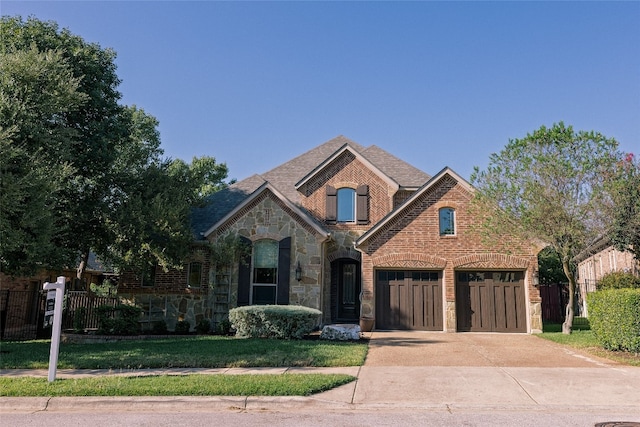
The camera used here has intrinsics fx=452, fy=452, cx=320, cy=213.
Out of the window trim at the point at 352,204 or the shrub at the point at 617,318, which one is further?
the window trim at the point at 352,204

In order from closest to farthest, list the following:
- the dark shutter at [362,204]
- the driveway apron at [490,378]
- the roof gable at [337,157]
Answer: the driveway apron at [490,378] < the dark shutter at [362,204] < the roof gable at [337,157]

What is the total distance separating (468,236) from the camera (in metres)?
17.3

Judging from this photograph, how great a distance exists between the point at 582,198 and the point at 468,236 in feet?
14.0

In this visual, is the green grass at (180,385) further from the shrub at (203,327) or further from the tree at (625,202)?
the tree at (625,202)

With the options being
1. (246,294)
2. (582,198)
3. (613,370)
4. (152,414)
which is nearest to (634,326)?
(613,370)

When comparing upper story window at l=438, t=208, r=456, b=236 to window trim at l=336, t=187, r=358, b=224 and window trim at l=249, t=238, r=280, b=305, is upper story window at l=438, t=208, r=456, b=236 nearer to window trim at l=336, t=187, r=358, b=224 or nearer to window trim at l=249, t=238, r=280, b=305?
window trim at l=336, t=187, r=358, b=224

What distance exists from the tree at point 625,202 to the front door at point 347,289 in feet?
31.8

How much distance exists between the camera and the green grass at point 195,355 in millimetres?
10055

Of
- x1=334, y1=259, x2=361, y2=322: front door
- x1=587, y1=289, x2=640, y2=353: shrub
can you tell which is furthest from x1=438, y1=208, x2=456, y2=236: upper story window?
x1=587, y1=289, x2=640, y2=353: shrub

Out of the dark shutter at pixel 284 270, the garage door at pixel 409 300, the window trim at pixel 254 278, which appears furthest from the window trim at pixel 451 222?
the window trim at pixel 254 278

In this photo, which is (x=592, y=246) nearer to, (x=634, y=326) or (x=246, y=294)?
(x=634, y=326)

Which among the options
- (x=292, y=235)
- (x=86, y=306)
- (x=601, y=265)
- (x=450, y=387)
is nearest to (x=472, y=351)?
(x=450, y=387)

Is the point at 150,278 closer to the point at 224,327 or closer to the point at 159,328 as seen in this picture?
the point at 159,328

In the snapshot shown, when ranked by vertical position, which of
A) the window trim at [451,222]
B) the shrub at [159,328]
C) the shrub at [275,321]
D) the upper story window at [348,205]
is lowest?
the shrub at [159,328]
